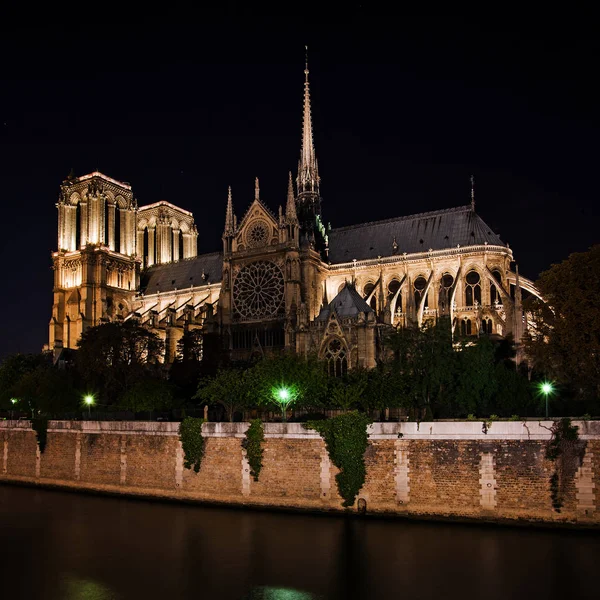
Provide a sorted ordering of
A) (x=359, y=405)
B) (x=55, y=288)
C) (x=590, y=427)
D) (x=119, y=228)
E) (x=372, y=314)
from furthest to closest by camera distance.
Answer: (x=119, y=228)
(x=55, y=288)
(x=372, y=314)
(x=359, y=405)
(x=590, y=427)

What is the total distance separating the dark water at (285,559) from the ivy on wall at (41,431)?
9.36 m

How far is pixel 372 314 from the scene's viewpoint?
4400 cm

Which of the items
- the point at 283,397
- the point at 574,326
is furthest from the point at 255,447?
the point at 574,326

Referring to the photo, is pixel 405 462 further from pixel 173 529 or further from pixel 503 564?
pixel 173 529

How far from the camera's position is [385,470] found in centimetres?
2564

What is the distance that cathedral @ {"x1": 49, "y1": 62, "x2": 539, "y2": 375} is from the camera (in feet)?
158

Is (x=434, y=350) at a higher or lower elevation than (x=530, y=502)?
higher

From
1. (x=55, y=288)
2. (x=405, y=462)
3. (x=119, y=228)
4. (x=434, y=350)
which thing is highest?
(x=119, y=228)

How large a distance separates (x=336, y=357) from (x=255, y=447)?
17131 millimetres

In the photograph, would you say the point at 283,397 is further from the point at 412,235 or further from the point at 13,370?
the point at 13,370

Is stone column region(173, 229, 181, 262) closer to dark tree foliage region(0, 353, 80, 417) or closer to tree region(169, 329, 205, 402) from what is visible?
dark tree foliage region(0, 353, 80, 417)

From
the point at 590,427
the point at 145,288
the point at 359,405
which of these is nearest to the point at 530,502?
the point at 590,427

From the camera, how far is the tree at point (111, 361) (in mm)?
46844

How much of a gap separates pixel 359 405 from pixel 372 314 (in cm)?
1099
